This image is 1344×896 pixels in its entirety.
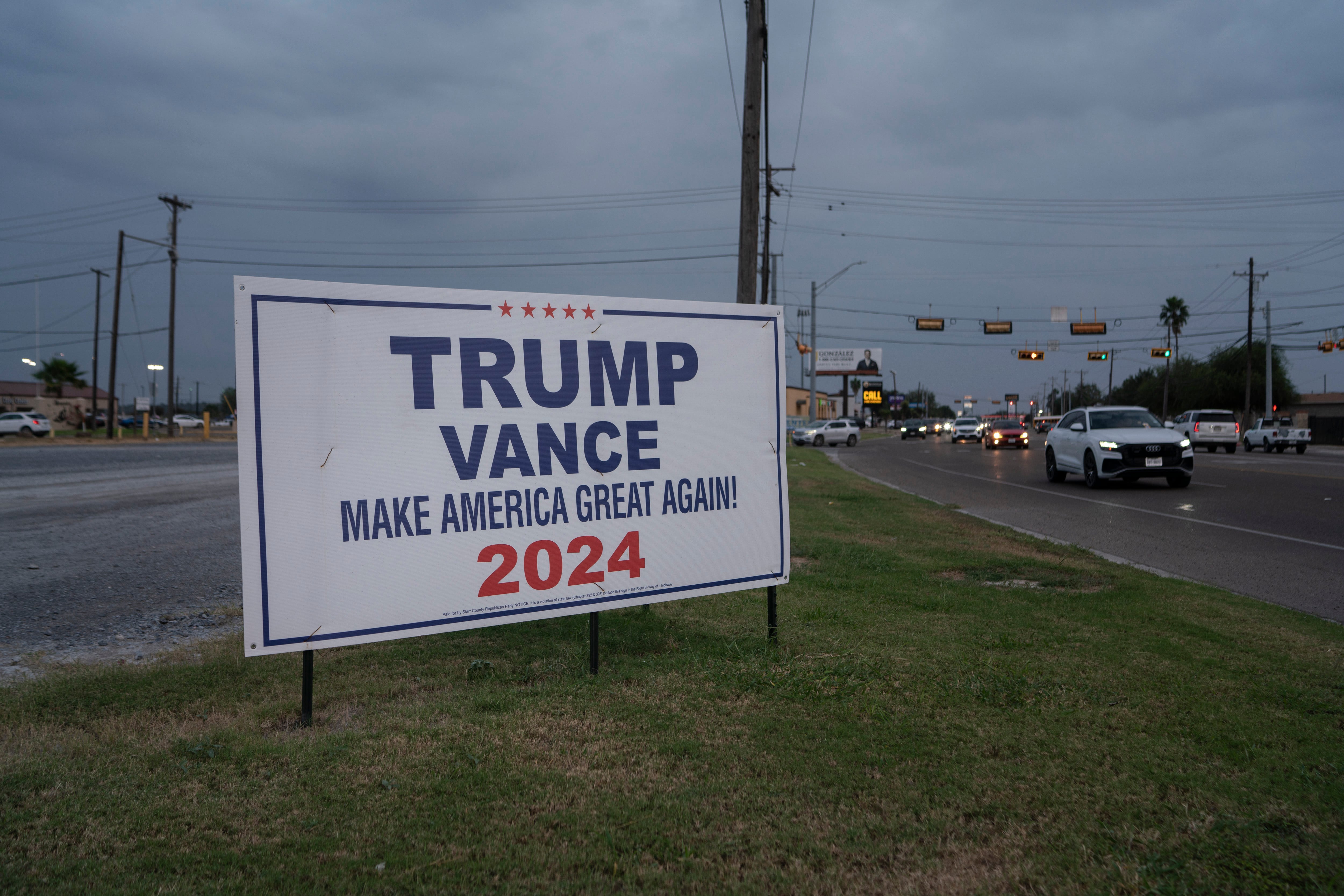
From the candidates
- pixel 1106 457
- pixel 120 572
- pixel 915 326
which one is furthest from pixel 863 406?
pixel 120 572

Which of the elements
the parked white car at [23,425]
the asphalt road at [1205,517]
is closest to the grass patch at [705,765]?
the asphalt road at [1205,517]

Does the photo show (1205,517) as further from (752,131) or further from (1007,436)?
(1007,436)

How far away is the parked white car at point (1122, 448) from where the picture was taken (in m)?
16.2

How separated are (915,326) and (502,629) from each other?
54337 mm

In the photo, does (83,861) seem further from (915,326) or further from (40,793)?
(915,326)

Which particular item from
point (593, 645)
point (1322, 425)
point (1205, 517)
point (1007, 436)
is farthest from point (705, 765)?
point (1322, 425)

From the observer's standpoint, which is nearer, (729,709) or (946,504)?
(729,709)

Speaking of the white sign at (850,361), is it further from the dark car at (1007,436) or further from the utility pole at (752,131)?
the utility pole at (752,131)

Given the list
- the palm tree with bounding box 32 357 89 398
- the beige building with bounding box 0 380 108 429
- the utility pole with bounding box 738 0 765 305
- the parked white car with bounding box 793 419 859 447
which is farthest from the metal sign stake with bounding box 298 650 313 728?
the palm tree with bounding box 32 357 89 398

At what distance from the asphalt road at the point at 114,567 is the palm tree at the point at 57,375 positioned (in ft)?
282

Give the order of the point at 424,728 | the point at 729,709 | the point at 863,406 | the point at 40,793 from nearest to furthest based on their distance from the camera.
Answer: the point at 40,793 → the point at 424,728 → the point at 729,709 → the point at 863,406

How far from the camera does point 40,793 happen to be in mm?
2975

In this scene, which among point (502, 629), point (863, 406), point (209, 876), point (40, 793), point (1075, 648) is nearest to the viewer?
point (209, 876)

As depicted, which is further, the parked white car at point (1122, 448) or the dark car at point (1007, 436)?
the dark car at point (1007, 436)
